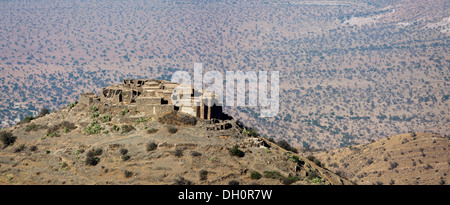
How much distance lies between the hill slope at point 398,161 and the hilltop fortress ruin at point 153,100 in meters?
31.1

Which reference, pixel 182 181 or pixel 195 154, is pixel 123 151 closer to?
pixel 195 154

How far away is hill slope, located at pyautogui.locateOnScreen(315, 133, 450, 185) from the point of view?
245ft

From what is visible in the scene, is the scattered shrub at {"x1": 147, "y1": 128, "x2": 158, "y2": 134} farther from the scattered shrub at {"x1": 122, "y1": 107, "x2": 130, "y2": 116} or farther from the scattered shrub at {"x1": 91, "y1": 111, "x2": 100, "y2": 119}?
the scattered shrub at {"x1": 91, "y1": 111, "x2": 100, "y2": 119}

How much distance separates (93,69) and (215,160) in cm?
16614

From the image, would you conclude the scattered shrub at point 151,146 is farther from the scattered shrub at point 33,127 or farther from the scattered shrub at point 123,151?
the scattered shrub at point 33,127

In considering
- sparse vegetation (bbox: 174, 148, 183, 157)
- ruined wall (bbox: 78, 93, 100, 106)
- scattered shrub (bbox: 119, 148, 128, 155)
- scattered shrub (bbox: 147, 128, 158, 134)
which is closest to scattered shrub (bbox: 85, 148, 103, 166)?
scattered shrub (bbox: 119, 148, 128, 155)

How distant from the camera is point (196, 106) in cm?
4762

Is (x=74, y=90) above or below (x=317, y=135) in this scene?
above

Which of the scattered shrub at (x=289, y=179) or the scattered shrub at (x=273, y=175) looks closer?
the scattered shrub at (x=289, y=179)

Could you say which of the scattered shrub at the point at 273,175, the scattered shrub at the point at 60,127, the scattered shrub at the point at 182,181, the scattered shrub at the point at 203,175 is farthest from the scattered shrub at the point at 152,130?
the scattered shrub at the point at 273,175

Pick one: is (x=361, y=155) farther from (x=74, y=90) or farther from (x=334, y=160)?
(x=74, y=90)

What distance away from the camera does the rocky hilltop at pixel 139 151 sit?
4106 cm

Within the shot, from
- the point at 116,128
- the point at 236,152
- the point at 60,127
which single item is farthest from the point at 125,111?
the point at 236,152

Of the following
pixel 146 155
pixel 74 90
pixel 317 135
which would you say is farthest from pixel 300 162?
pixel 74 90
